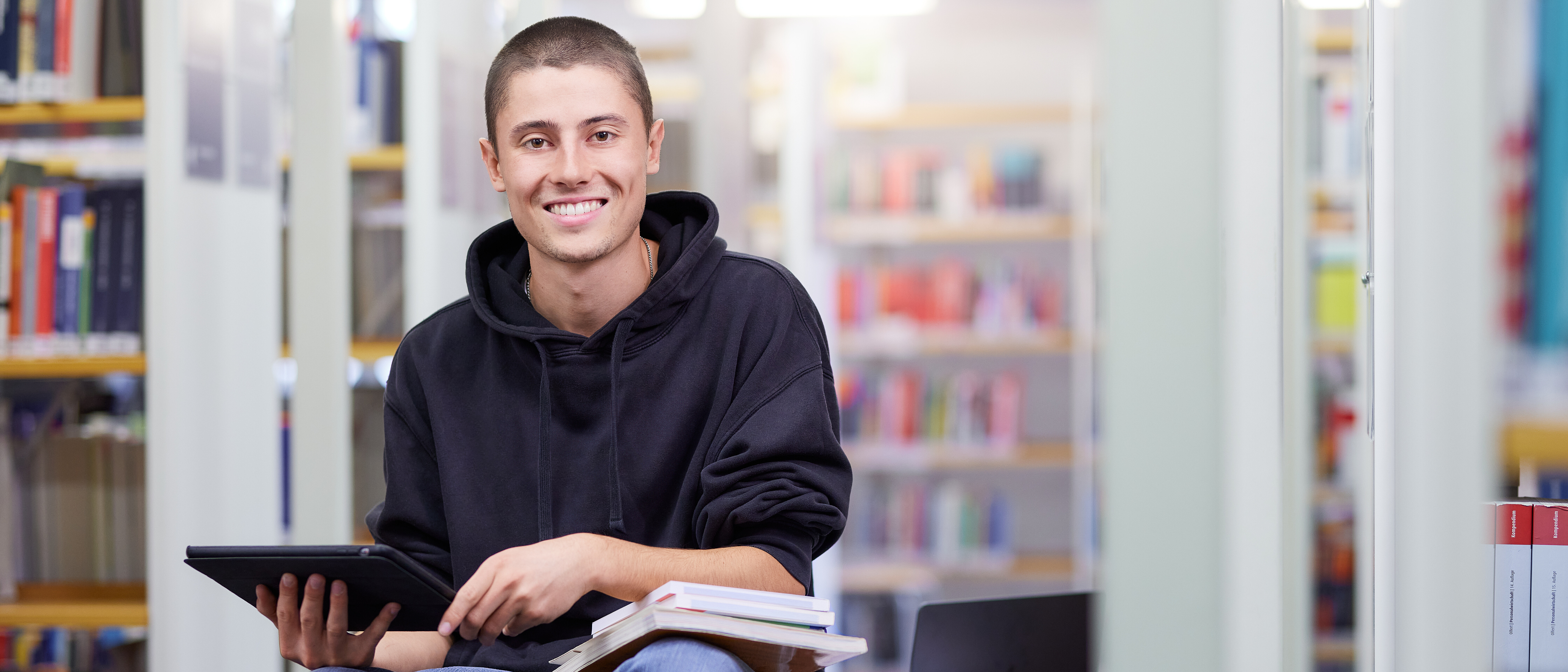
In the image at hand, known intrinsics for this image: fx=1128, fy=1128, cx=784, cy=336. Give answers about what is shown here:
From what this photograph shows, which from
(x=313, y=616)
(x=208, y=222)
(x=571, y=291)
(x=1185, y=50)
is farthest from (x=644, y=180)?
(x=208, y=222)

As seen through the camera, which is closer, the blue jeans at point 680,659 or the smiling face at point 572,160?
the blue jeans at point 680,659

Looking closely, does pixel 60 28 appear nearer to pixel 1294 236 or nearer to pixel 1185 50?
pixel 1185 50

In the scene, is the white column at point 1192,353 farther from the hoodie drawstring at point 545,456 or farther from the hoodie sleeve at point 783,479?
the hoodie drawstring at point 545,456

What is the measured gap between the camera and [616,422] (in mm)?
1273

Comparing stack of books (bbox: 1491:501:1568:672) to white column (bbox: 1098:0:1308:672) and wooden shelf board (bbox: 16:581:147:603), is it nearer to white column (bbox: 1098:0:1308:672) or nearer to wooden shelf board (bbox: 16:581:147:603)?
white column (bbox: 1098:0:1308:672)

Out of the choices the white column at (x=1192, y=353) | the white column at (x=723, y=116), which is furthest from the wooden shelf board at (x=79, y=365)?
the white column at (x=1192, y=353)

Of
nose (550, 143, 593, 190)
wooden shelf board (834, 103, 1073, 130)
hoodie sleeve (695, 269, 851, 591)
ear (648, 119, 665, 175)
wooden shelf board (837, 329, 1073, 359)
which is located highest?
wooden shelf board (834, 103, 1073, 130)

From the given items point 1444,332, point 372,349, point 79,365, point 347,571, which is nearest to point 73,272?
point 79,365

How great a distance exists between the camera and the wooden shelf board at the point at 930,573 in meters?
3.82

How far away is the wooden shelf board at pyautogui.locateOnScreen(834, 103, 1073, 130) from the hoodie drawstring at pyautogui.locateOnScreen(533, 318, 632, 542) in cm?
291

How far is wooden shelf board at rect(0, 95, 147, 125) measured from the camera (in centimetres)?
195

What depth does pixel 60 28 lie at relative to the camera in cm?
198

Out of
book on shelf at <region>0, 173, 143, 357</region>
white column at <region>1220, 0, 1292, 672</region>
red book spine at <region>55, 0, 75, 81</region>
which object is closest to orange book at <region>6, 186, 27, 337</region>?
book on shelf at <region>0, 173, 143, 357</region>

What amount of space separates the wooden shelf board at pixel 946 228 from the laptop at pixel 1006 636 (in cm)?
244
